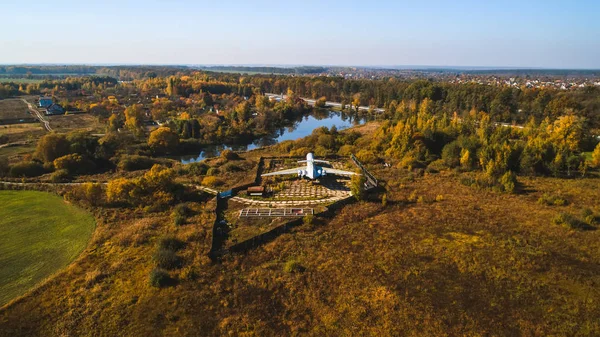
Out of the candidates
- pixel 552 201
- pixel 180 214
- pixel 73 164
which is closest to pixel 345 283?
pixel 180 214

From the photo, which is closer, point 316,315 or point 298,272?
point 316,315

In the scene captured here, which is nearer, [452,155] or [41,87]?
[452,155]

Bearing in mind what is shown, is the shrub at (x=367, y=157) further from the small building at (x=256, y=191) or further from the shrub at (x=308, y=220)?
the shrub at (x=308, y=220)

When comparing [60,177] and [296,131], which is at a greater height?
[296,131]

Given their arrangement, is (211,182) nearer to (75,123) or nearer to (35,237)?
(35,237)

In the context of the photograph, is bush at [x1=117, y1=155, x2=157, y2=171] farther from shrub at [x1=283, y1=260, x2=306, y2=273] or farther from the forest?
shrub at [x1=283, y1=260, x2=306, y2=273]

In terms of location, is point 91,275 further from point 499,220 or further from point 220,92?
point 220,92

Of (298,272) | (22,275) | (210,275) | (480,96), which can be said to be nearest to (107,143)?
(22,275)
